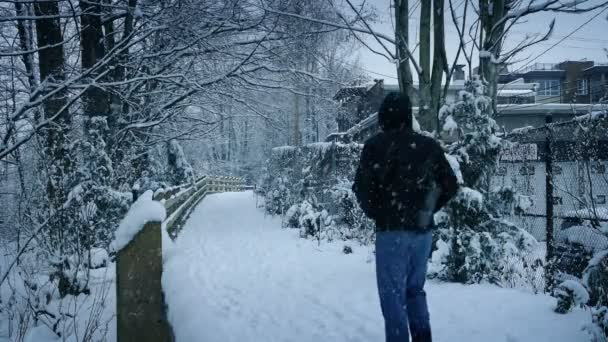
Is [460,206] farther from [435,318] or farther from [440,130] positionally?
[435,318]

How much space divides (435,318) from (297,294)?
1715mm

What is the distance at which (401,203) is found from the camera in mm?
2709

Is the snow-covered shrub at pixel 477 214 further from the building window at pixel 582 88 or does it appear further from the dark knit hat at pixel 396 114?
the dark knit hat at pixel 396 114

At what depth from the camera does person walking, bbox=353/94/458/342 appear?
270 cm

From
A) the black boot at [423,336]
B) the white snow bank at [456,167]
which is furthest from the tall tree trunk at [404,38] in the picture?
the black boot at [423,336]

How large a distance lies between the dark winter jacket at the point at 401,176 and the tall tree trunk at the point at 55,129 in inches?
128

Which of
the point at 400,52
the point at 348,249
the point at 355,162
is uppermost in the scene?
the point at 400,52

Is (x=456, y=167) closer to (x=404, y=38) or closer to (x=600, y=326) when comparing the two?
(x=600, y=326)

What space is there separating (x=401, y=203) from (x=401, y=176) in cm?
19

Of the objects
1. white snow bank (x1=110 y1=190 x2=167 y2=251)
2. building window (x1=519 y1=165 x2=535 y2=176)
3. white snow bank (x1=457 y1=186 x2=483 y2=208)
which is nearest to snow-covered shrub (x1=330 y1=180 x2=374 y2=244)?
building window (x1=519 y1=165 x2=535 y2=176)

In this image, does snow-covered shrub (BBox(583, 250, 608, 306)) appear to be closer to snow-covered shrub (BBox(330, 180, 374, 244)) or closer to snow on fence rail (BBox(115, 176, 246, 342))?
snow on fence rail (BBox(115, 176, 246, 342))

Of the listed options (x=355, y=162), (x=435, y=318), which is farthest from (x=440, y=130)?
(x=355, y=162)

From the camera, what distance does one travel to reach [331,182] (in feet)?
33.7

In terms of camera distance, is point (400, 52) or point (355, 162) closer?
point (400, 52)
